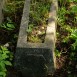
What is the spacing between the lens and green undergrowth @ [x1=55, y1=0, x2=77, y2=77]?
13.6ft

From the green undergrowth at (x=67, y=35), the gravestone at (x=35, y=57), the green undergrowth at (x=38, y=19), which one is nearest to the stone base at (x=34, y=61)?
the gravestone at (x=35, y=57)

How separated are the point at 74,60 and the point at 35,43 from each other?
80cm

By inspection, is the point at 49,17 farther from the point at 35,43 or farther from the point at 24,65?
the point at 24,65

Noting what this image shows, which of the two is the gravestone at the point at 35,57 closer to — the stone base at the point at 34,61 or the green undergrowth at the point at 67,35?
the stone base at the point at 34,61

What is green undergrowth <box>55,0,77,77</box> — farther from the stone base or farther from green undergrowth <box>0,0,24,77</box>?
green undergrowth <box>0,0,24,77</box>

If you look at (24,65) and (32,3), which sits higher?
(32,3)

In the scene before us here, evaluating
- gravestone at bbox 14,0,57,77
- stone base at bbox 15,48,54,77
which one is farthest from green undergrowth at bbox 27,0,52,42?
stone base at bbox 15,48,54,77

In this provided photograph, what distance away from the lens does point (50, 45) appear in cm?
374

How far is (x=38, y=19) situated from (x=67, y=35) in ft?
2.05

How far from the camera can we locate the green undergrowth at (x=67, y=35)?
4133 mm

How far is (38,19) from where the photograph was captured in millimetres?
4367

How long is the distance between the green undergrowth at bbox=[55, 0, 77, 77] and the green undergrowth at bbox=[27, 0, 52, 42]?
34cm

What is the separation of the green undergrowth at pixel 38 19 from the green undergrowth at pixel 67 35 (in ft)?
1.10

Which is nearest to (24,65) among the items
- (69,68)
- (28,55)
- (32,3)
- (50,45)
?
(28,55)
